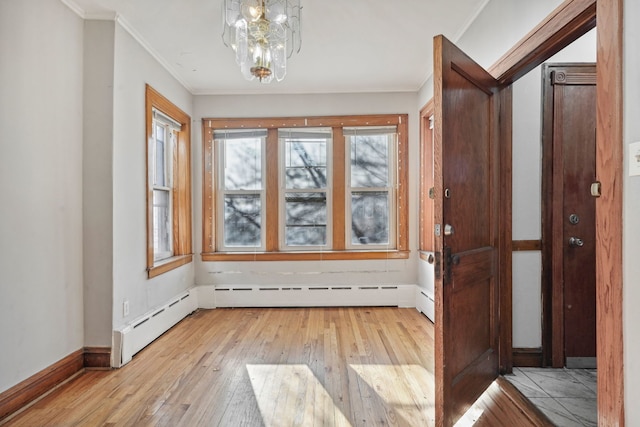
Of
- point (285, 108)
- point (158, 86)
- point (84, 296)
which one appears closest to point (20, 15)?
point (158, 86)

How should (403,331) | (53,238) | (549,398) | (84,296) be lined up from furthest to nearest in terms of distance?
(403,331)
(84,296)
(53,238)
(549,398)

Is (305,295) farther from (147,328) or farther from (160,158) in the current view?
(160,158)

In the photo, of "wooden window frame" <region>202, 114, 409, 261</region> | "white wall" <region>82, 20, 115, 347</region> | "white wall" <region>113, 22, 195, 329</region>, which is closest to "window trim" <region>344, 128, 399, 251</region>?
"wooden window frame" <region>202, 114, 409, 261</region>

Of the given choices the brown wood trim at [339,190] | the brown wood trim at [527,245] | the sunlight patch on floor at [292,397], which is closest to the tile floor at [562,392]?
the brown wood trim at [527,245]

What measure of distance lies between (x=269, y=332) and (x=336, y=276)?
1.16 metres

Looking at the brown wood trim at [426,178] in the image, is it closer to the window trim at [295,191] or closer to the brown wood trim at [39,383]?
the window trim at [295,191]

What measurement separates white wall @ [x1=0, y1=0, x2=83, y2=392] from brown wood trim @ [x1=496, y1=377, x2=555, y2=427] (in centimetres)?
289

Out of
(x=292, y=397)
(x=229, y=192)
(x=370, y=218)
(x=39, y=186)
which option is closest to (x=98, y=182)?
(x=39, y=186)

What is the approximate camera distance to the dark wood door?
2.33 metres

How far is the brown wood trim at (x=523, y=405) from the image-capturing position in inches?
70.1

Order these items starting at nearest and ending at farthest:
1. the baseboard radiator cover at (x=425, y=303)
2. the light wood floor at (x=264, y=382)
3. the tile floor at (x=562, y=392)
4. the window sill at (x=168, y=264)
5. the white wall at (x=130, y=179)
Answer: the tile floor at (x=562, y=392), the light wood floor at (x=264, y=382), the white wall at (x=130, y=179), the window sill at (x=168, y=264), the baseboard radiator cover at (x=425, y=303)

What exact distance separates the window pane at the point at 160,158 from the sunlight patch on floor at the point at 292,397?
2178 millimetres

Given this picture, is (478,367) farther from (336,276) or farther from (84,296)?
(84,296)

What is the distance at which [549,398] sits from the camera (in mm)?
1963
